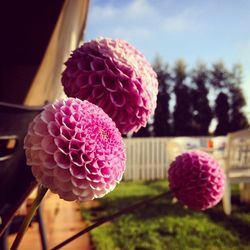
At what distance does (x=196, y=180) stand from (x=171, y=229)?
2922 millimetres

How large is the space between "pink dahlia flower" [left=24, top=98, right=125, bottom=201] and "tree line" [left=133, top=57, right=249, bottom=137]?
1062cm

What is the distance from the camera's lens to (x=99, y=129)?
393 mm

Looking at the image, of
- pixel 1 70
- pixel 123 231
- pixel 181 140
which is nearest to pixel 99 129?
pixel 123 231

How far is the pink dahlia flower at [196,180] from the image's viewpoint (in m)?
0.64

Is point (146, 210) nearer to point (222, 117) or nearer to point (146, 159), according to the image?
point (146, 159)

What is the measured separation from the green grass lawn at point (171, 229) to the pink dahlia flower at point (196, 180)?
6.88 feet

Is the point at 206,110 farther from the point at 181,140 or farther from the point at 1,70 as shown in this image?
the point at 1,70

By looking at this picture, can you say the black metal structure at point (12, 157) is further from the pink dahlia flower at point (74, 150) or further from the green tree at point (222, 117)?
the green tree at point (222, 117)

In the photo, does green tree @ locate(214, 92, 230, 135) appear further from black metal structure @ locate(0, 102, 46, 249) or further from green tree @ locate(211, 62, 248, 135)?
black metal structure @ locate(0, 102, 46, 249)

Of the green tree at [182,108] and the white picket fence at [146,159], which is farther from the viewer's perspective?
the green tree at [182,108]

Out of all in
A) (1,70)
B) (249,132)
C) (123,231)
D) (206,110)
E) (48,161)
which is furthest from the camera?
(206,110)

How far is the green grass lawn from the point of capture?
2.94 meters

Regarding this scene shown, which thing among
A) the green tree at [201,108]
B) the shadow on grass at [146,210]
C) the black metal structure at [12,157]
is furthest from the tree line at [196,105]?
the black metal structure at [12,157]

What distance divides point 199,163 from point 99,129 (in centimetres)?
36
